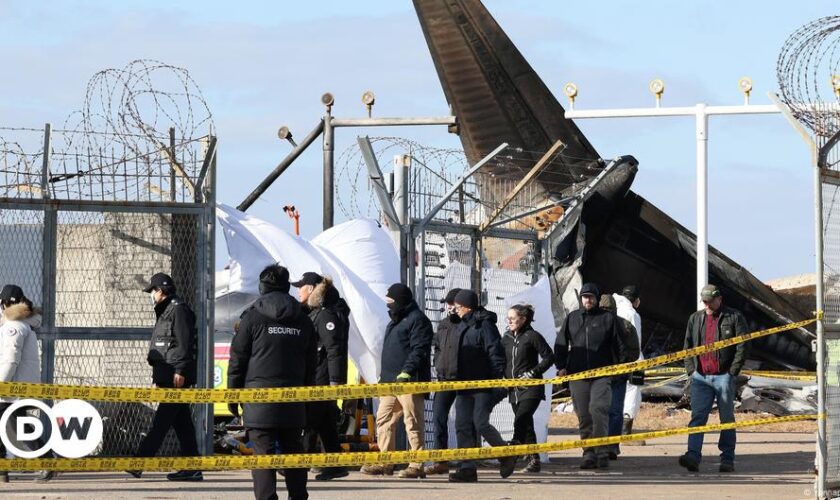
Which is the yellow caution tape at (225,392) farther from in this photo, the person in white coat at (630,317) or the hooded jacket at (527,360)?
the person in white coat at (630,317)

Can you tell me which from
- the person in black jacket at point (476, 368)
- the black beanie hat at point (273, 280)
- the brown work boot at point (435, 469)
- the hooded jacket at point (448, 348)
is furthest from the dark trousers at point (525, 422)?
the black beanie hat at point (273, 280)

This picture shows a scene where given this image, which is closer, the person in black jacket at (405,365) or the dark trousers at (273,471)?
the dark trousers at (273,471)

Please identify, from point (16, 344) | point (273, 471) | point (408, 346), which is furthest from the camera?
point (408, 346)

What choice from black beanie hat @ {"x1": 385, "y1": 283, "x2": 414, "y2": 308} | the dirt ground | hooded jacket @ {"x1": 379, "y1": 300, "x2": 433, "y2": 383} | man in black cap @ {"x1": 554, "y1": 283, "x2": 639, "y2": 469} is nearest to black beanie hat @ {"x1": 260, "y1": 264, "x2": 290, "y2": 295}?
the dirt ground

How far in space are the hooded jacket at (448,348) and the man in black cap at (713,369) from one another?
2291 millimetres

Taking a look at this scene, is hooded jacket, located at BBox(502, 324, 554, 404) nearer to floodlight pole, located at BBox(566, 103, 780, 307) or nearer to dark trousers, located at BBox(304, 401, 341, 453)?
dark trousers, located at BBox(304, 401, 341, 453)

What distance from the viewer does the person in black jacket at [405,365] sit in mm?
13320

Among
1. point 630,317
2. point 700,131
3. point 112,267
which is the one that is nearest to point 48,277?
point 112,267

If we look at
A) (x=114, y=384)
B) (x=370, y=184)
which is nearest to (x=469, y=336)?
(x=370, y=184)

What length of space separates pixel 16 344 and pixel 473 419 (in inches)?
162

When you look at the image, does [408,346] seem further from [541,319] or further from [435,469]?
[541,319]

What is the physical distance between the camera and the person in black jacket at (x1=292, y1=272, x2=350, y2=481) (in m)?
13.1

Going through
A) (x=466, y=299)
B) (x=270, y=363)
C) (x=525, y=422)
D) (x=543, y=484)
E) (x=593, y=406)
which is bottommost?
(x=543, y=484)

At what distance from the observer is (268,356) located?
9781mm
